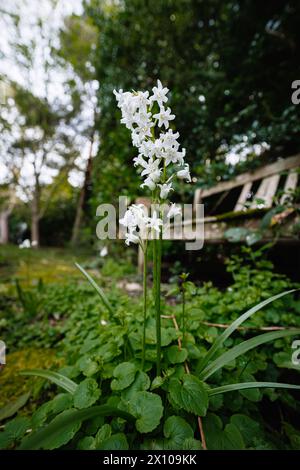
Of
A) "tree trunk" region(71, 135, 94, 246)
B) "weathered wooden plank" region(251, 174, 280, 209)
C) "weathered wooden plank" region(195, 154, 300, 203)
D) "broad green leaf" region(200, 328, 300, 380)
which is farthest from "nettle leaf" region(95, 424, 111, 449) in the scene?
"tree trunk" region(71, 135, 94, 246)

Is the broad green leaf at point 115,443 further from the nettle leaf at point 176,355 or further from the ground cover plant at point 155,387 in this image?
the nettle leaf at point 176,355

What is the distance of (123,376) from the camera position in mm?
904

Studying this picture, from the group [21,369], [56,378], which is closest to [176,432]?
[56,378]

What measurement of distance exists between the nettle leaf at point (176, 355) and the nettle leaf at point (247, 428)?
0.28 metres

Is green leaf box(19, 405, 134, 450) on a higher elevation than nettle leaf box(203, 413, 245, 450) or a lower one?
higher

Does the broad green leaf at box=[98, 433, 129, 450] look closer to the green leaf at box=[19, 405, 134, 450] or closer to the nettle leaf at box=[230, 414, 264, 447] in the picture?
the green leaf at box=[19, 405, 134, 450]

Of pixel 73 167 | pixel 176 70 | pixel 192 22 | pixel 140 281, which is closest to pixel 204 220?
pixel 140 281

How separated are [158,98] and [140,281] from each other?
115 inches

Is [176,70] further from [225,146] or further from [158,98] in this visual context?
[158,98]

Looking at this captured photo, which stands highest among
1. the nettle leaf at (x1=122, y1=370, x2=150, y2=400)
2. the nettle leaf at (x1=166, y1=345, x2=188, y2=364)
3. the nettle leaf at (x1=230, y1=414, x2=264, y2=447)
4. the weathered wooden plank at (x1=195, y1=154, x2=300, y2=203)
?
the weathered wooden plank at (x1=195, y1=154, x2=300, y2=203)

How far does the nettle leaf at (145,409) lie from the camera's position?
75 cm

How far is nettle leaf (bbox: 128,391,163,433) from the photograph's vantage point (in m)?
0.75

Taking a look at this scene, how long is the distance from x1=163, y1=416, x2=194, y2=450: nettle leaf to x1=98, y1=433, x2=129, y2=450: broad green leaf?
136 mm

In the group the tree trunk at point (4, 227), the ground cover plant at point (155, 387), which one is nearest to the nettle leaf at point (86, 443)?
the ground cover plant at point (155, 387)
